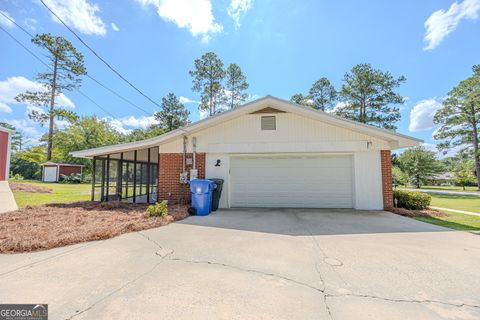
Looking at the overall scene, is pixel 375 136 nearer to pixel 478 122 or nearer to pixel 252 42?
pixel 252 42

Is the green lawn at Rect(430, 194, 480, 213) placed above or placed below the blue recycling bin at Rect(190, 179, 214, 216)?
below

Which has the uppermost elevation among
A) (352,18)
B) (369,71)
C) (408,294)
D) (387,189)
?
(369,71)

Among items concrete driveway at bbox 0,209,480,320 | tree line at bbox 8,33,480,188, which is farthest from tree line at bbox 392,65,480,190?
concrete driveway at bbox 0,209,480,320

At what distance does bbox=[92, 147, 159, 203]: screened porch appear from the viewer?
1016 centimetres

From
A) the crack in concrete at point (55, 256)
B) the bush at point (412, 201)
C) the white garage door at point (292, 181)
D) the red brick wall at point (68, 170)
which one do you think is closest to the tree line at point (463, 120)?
the bush at point (412, 201)

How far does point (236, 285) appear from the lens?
106 inches

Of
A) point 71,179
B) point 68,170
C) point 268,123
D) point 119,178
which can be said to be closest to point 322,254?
point 268,123

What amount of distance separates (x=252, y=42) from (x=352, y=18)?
5021 mm

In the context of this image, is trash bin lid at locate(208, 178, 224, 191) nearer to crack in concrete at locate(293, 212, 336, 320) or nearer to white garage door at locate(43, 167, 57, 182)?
crack in concrete at locate(293, 212, 336, 320)

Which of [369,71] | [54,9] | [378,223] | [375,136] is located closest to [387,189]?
[375,136]

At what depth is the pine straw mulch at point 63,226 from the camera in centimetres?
412

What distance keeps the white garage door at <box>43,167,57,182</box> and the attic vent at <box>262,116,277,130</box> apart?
99.7 feet

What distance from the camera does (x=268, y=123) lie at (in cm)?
862

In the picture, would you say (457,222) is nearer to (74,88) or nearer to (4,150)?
(4,150)
